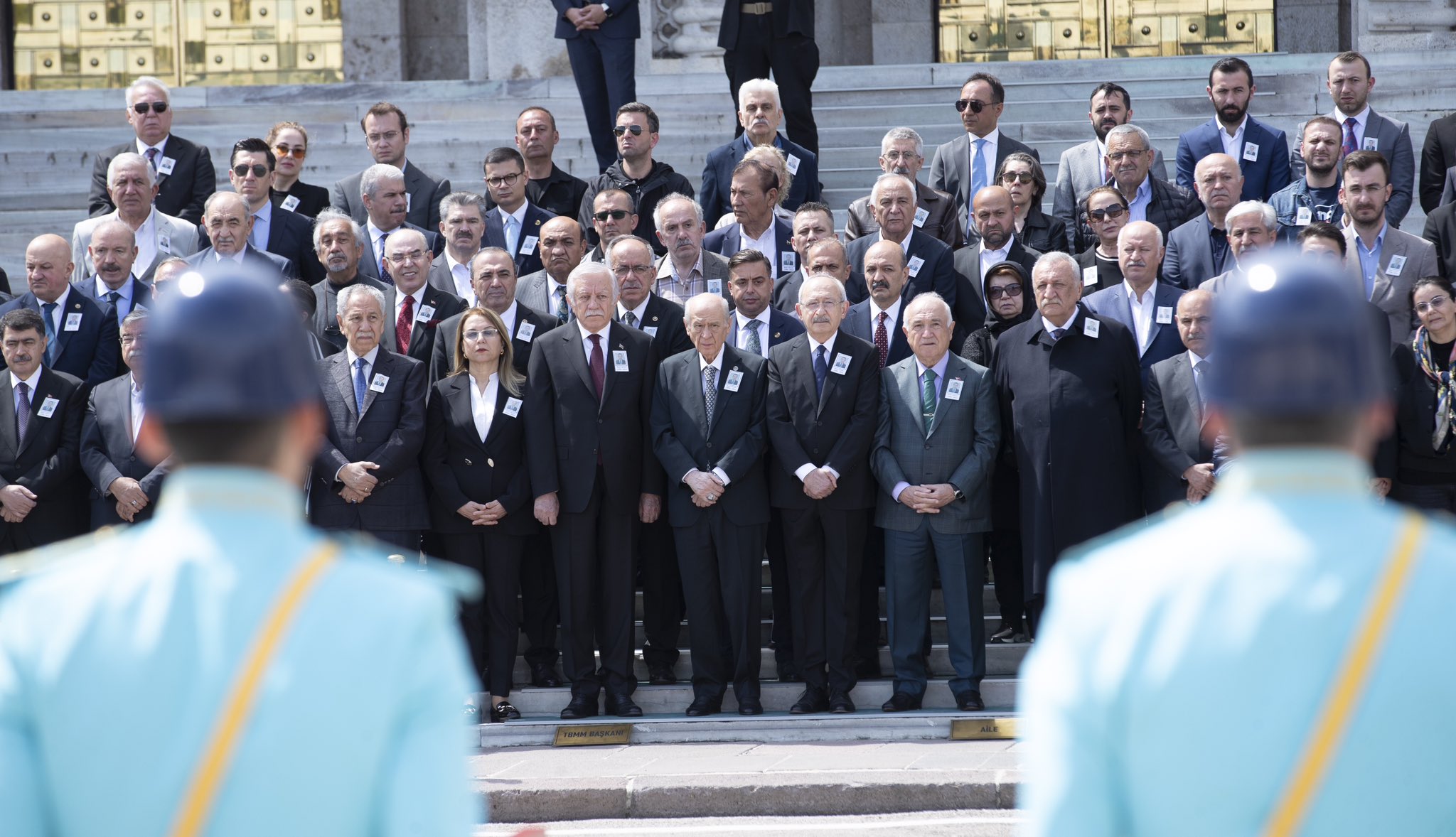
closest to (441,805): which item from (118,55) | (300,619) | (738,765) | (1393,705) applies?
(300,619)

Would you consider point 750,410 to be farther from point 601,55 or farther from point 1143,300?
point 601,55

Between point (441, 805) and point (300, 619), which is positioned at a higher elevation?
point (300, 619)

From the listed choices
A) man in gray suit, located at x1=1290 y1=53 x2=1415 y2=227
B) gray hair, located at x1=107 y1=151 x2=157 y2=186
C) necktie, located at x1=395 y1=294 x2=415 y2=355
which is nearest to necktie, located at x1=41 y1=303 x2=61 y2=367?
gray hair, located at x1=107 y1=151 x2=157 y2=186

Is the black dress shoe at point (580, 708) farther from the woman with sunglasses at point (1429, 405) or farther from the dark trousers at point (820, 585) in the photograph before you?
the woman with sunglasses at point (1429, 405)

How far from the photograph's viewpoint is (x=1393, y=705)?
6.60 feet

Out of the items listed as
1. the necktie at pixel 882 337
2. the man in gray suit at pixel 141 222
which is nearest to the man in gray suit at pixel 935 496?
the necktie at pixel 882 337

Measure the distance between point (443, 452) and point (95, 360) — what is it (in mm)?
2435

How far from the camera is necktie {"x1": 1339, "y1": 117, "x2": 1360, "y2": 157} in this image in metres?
12.0

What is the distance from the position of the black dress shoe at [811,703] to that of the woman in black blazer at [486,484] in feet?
5.26

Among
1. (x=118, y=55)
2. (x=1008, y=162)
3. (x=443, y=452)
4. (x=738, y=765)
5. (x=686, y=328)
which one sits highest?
(x=118, y=55)

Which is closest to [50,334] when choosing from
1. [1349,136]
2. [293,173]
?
[293,173]

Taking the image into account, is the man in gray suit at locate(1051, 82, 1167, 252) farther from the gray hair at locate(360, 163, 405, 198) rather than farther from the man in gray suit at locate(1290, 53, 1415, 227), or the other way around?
the gray hair at locate(360, 163, 405, 198)

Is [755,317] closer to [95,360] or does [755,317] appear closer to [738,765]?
[738,765]

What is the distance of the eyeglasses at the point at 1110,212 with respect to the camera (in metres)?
10.8
